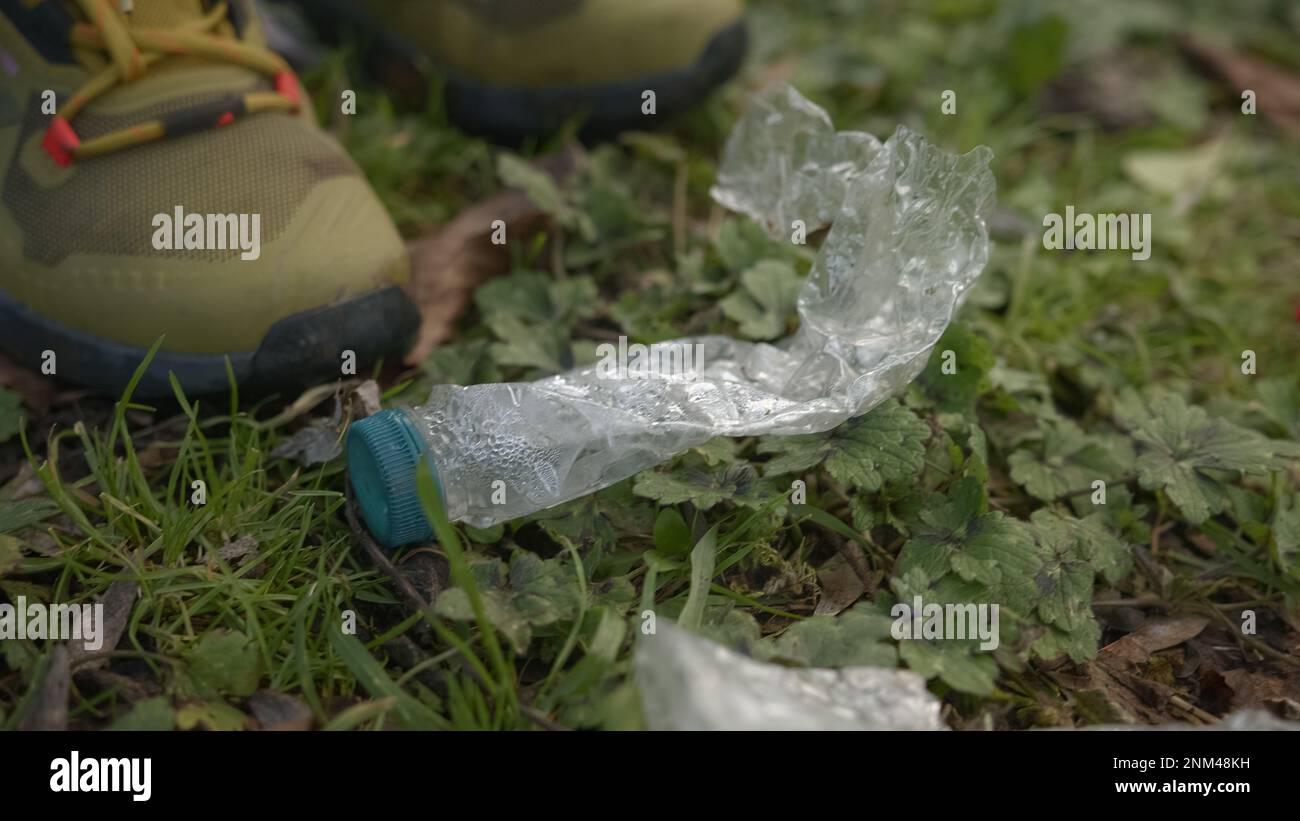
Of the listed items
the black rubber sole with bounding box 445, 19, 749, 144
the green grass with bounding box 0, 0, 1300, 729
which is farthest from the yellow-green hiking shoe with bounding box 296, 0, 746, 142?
the green grass with bounding box 0, 0, 1300, 729

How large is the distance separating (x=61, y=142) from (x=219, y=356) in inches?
15.5

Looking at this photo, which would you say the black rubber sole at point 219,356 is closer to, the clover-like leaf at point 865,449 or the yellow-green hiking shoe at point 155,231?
the yellow-green hiking shoe at point 155,231

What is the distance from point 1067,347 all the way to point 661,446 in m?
0.84

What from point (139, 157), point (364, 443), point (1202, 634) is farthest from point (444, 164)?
point (1202, 634)

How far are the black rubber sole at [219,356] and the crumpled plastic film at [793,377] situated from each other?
0.24 metres

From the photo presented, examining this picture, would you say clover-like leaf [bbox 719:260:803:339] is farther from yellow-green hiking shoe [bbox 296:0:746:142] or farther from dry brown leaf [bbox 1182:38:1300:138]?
dry brown leaf [bbox 1182:38:1300:138]

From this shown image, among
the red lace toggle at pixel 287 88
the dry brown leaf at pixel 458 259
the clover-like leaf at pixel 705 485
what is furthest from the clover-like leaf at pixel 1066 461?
the red lace toggle at pixel 287 88

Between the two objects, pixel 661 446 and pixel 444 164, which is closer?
pixel 661 446

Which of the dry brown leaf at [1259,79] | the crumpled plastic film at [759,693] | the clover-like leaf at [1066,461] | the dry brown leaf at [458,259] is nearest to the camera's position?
the crumpled plastic film at [759,693]

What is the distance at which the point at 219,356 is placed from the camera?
1.51 meters

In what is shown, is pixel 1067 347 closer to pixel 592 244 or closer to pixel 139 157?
pixel 592 244

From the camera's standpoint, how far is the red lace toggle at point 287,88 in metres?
1.71
